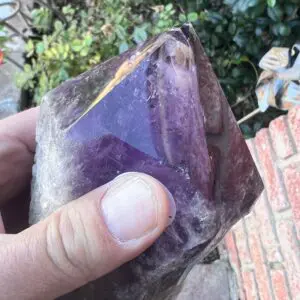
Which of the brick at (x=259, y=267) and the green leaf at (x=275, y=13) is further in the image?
the green leaf at (x=275, y=13)

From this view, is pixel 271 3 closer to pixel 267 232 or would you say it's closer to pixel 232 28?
pixel 232 28

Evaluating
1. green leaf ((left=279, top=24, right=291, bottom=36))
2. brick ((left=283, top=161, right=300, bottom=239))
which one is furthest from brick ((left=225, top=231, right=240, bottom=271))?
green leaf ((left=279, top=24, right=291, bottom=36))

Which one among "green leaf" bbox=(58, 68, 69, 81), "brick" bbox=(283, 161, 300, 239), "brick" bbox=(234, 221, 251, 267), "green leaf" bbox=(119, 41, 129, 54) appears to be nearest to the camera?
"brick" bbox=(283, 161, 300, 239)

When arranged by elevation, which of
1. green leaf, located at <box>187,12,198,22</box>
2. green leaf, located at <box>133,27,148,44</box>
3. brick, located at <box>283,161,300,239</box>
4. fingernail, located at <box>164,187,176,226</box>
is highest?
fingernail, located at <box>164,187,176,226</box>

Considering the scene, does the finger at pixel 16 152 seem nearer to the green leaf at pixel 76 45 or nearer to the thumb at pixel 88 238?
the thumb at pixel 88 238

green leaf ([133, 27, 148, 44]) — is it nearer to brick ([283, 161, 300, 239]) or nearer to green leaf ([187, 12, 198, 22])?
green leaf ([187, 12, 198, 22])

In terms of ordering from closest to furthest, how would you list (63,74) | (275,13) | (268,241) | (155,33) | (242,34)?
(268,241)
(275,13)
(242,34)
(155,33)
(63,74)

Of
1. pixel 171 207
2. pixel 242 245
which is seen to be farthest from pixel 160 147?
pixel 242 245

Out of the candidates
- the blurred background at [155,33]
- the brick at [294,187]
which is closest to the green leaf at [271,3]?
the blurred background at [155,33]
